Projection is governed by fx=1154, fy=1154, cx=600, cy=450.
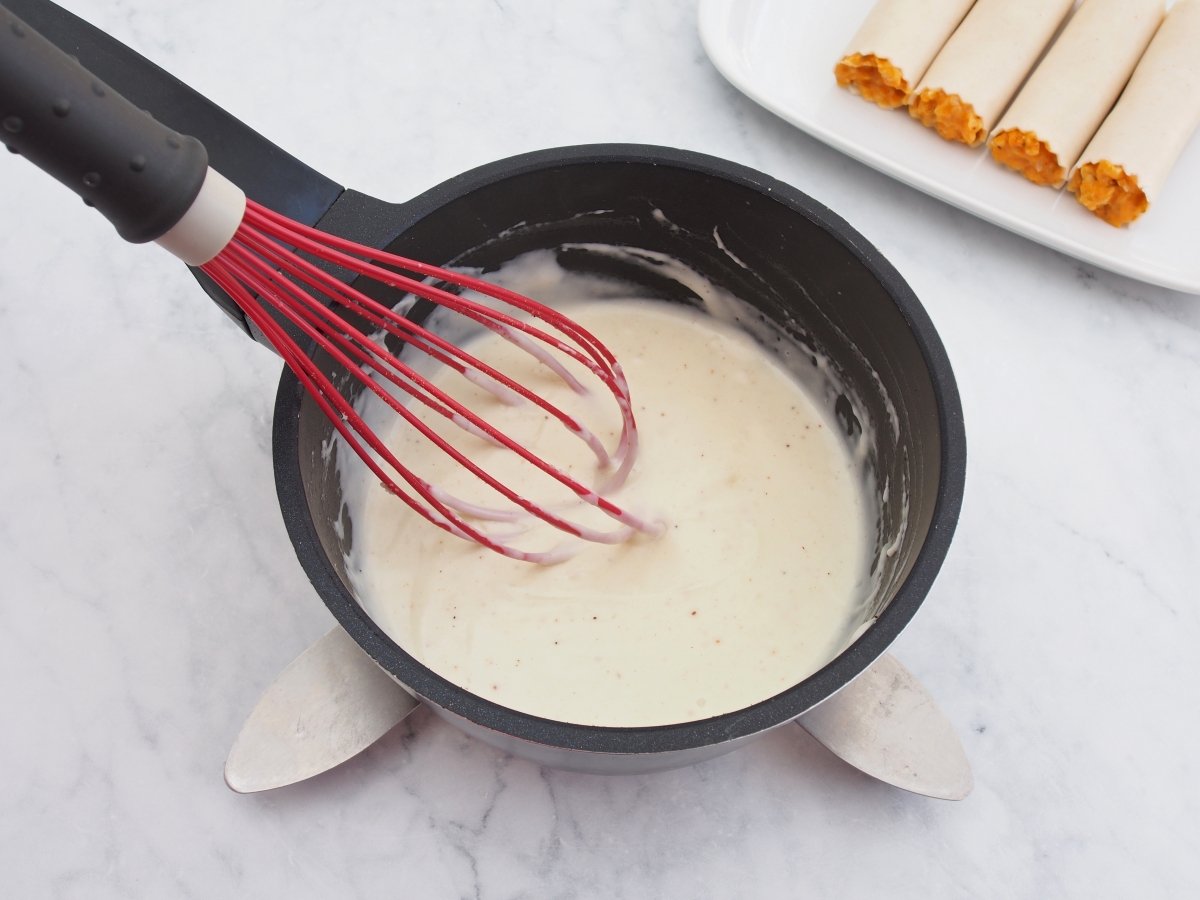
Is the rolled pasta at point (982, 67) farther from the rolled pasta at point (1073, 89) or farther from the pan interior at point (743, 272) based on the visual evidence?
the pan interior at point (743, 272)

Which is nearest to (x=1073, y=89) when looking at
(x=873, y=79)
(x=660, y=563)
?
(x=873, y=79)

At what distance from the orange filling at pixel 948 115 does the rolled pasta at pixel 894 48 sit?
20mm

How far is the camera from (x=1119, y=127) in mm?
1106

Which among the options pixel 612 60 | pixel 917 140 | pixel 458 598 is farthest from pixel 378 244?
pixel 917 140

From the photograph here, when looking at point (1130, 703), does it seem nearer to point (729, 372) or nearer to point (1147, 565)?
point (1147, 565)

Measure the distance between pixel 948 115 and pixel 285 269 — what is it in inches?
27.2

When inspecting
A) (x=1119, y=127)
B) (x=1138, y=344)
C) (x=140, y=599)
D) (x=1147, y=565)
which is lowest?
(x=140, y=599)

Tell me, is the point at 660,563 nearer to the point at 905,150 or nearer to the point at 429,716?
the point at 429,716

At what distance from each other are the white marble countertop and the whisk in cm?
19

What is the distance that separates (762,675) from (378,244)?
43cm

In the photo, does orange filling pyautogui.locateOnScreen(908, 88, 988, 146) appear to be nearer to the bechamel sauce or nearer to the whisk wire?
the bechamel sauce

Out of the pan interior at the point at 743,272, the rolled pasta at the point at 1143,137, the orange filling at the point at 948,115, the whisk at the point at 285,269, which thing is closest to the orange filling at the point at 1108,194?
the rolled pasta at the point at 1143,137

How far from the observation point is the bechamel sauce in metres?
0.87

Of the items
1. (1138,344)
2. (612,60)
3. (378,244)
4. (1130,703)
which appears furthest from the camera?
(612,60)
